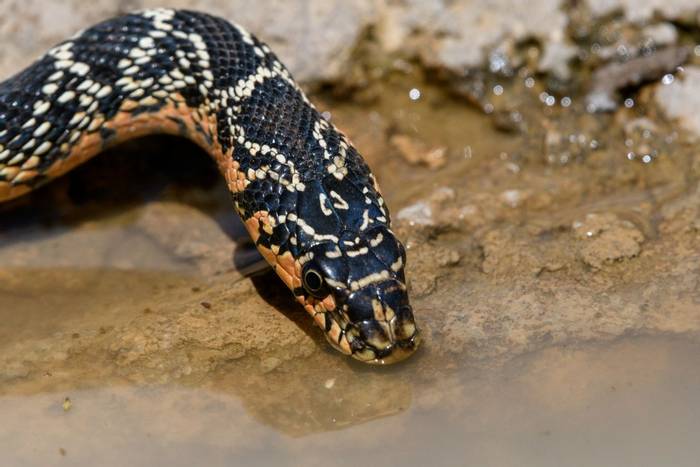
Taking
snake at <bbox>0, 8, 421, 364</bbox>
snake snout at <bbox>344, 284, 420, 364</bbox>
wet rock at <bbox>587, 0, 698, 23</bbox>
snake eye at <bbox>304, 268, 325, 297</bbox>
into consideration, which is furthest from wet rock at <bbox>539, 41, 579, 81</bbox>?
snake eye at <bbox>304, 268, 325, 297</bbox>

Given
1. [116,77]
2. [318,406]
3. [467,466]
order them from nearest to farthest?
[467,466] < [318,406] < [116,77]

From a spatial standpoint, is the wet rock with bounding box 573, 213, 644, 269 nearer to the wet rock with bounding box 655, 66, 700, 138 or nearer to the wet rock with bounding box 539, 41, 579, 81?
the wet rock with bounding box 655, 66, 700, 138

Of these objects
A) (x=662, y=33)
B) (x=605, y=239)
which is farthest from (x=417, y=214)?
(x=662, y=33)

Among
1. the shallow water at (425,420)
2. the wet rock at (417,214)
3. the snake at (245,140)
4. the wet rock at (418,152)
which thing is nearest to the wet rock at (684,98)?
the wet rock at (418,152)

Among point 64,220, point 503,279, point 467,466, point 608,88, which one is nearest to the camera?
point 467,466

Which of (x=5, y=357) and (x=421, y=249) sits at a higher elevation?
(x=421, y=249)

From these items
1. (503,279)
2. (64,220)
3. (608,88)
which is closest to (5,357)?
(64,220)

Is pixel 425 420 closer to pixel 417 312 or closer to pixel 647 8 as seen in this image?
pixel 417 312

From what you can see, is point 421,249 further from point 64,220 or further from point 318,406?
point 64,220
